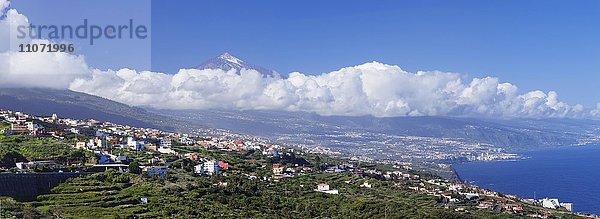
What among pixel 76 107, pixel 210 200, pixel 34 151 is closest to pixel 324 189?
pixel 210 200

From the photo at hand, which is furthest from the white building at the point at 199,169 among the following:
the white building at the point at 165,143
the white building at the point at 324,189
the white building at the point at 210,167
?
the white building at the point at 165,143

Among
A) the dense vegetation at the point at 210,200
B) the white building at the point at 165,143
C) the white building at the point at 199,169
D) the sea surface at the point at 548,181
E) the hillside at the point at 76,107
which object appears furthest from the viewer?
the hillside at the point at 76,107

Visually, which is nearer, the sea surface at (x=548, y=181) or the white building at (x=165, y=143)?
the white building at (x=165, y=143)

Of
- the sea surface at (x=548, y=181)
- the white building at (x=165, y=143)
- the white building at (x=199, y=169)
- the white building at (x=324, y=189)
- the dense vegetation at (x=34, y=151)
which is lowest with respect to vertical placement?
the sea surface at (x=548, y=181)

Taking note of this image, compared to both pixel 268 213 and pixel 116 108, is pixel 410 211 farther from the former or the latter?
pixel 116 108

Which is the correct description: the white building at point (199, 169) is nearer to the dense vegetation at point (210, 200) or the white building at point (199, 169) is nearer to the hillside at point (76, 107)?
the dense vegetation at point (210, 200)

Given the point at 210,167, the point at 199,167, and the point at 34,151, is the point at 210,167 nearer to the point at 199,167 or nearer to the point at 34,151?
the point at 199,167

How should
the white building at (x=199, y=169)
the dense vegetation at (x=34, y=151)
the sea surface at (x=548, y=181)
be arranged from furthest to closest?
the sea surface at (x=548, y=181), the white building at (x=199, y=169), the dense vegetation at (x=34, y=151)

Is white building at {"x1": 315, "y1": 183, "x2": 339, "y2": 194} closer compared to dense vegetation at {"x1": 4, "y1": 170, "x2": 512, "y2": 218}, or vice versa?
dense vegetation at {"x1": 4, "y1": 170, "x2": 512, "y2": 218}

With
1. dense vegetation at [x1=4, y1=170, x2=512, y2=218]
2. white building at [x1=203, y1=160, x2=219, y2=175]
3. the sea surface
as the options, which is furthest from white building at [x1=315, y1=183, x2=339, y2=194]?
the sea surface

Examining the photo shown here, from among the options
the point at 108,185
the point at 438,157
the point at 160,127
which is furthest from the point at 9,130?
the point at 438,157

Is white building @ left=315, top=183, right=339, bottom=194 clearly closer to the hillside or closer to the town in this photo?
the town
